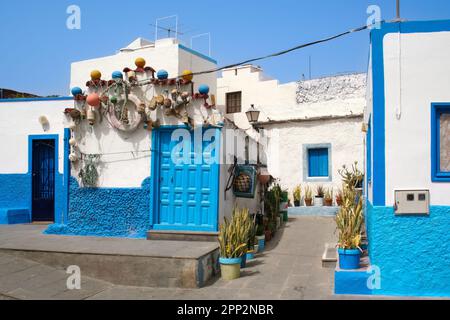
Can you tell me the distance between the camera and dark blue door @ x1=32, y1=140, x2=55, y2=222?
40.4 feet

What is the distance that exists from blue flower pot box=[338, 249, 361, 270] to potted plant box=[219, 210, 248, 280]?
1.75 metres

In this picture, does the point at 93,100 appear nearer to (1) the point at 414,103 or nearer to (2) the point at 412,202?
(1) the point at 414,103

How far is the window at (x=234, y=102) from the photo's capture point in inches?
711

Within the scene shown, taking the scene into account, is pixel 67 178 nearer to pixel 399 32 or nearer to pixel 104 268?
pixel 104 268

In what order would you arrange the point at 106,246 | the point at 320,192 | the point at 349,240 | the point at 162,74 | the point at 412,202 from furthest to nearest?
the point at 320,192 → the point at 162,74 → the point at 106,246 → the point at 349,240 → the point at 412,202

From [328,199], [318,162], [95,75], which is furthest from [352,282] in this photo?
[318,162]

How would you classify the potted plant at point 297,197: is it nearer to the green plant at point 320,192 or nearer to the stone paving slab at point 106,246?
the green plant at point 320,192

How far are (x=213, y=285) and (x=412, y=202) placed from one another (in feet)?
10.7

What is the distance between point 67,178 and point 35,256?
2365 mm

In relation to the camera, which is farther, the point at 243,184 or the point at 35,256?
the point at 243,184

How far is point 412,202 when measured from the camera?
239 inches

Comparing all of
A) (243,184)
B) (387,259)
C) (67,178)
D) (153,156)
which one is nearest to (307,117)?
(243,184)

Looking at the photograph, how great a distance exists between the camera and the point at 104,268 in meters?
7.30

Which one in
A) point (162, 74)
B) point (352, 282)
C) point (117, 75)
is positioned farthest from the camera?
point (117, 75)
